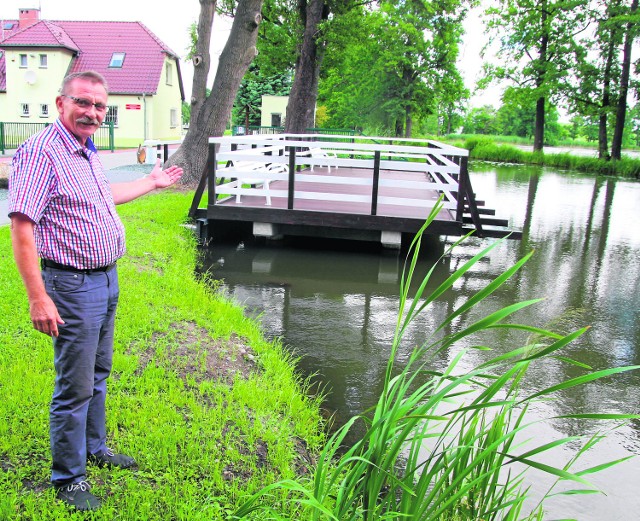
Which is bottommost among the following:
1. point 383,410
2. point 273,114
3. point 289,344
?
point 289,344

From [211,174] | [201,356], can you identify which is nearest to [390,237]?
[211,174]

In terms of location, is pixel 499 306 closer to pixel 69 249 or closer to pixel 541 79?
pixel 69 249

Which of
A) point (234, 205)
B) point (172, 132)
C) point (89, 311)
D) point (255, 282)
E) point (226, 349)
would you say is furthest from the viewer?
point (172, 132)

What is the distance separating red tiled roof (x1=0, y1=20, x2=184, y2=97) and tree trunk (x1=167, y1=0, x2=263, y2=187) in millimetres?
24348

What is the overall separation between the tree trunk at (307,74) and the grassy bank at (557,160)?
17065 millimetres

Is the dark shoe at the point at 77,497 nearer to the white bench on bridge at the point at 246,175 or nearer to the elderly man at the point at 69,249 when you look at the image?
the elderly man at the point at 69,249

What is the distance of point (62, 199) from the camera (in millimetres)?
2732

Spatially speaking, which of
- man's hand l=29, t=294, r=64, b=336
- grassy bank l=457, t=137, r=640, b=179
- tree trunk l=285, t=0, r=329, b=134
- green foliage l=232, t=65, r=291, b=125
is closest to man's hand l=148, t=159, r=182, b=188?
man's hand l=29, t=294, r=64, b=336

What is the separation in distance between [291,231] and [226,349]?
5.31m

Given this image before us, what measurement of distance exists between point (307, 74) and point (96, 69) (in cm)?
2140

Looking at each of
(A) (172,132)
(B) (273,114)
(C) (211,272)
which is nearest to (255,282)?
(C) (211,272)

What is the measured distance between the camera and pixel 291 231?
1026 centimetres

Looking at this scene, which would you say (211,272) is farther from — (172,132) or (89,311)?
(172,132)

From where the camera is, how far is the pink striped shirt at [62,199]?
8.62 ft
